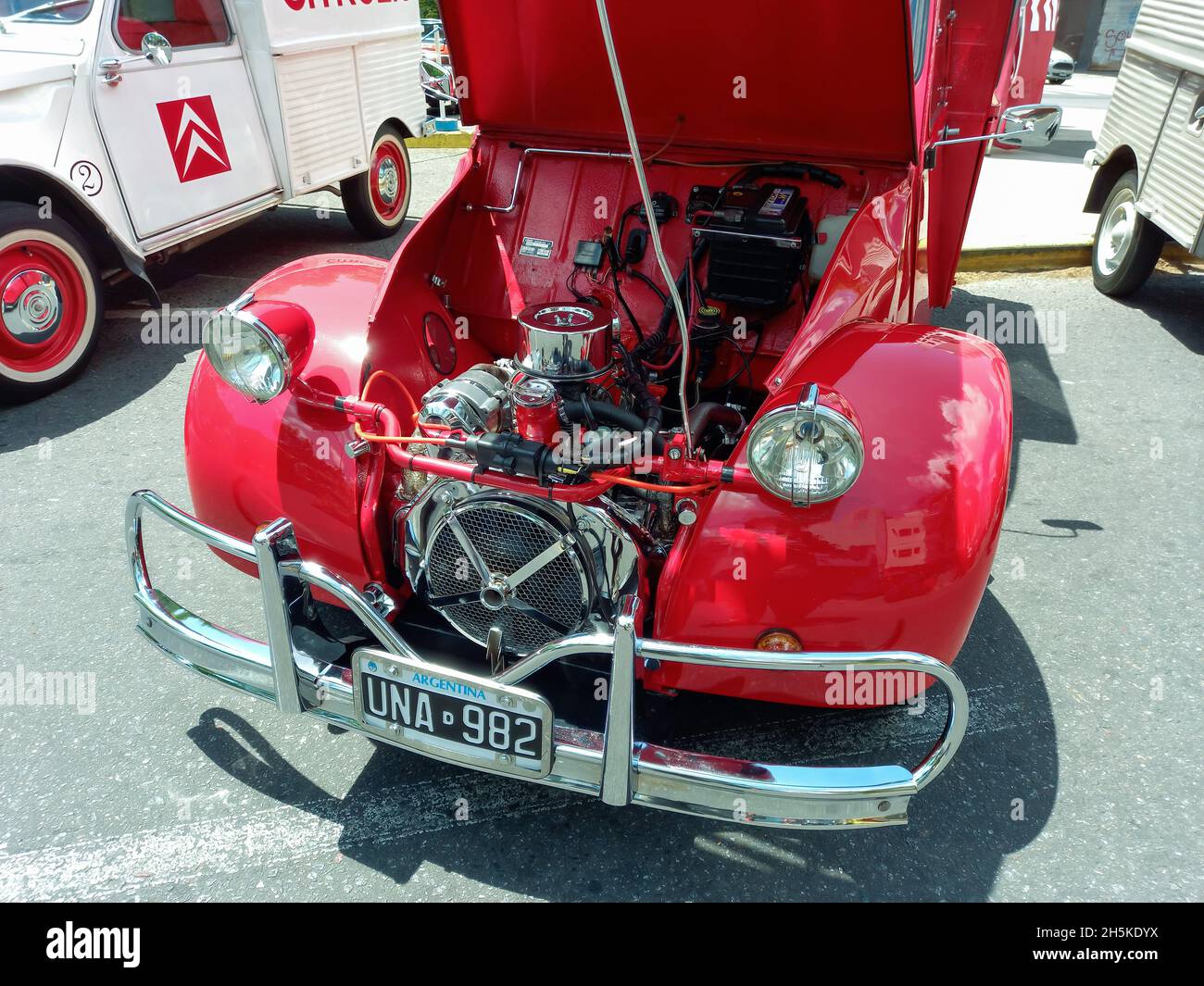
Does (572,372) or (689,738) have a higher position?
(572,372)

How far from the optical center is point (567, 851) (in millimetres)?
2418

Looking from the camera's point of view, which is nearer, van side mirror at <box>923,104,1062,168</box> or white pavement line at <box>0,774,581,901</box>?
white pavement line at <box>0,774,581,901</box>

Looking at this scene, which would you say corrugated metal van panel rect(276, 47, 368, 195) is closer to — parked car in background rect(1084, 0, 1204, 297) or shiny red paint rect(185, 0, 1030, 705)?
shiny red paint rect(185, 0, 1030, 705)

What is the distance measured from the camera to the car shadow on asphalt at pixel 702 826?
2.35 m

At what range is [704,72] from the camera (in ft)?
10.2

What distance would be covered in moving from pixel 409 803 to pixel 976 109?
3.87m

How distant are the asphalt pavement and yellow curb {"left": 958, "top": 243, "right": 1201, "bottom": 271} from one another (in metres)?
3.46

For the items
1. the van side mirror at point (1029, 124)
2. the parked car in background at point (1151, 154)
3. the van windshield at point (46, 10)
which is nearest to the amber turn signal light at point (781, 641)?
the van side mirror at point (1029, 124)

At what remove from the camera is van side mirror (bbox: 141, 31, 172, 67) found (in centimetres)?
519

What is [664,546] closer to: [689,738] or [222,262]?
[689,738]

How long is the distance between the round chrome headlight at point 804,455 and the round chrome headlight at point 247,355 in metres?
1.33

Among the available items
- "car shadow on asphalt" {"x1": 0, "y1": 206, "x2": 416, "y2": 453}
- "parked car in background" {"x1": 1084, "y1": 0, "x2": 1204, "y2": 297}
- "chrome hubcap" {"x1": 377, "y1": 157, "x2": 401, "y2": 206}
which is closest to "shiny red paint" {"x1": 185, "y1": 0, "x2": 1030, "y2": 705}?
"car shadow on asphalt" {"x1": 0, "y1": 206, "x2": 416, "y2": 453}

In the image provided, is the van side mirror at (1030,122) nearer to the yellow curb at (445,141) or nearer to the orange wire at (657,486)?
the orange wire at (657,486)
